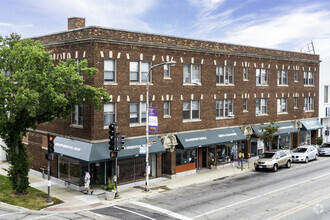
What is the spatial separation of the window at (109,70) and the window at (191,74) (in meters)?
7.28

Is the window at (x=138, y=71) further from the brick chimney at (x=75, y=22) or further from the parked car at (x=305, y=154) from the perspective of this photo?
the parked car at (x=305, y=154)

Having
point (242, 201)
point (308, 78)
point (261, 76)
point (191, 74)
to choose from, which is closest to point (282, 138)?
point (261, 76)

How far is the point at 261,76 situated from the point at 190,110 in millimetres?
11368

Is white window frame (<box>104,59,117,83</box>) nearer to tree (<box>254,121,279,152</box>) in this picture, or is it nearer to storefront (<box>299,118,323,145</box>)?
tree (<box>254,121,279,152</box>)

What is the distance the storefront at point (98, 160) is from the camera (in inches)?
962

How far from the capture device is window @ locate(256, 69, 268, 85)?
3818cm

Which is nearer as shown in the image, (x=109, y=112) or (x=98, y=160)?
(x=98, y=160)

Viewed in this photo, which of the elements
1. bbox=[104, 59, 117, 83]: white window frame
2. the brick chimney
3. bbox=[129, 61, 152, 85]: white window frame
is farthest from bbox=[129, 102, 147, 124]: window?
the brick chimney

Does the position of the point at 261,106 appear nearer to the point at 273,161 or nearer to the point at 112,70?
the point at 273,161

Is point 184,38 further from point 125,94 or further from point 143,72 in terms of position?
point 125,94

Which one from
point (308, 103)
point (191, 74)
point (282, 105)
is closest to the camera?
point (191, 74)

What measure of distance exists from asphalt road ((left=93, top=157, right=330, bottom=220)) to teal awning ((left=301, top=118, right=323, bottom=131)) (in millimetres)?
14610

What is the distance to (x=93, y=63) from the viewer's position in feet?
80.3

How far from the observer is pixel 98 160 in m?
23.9
